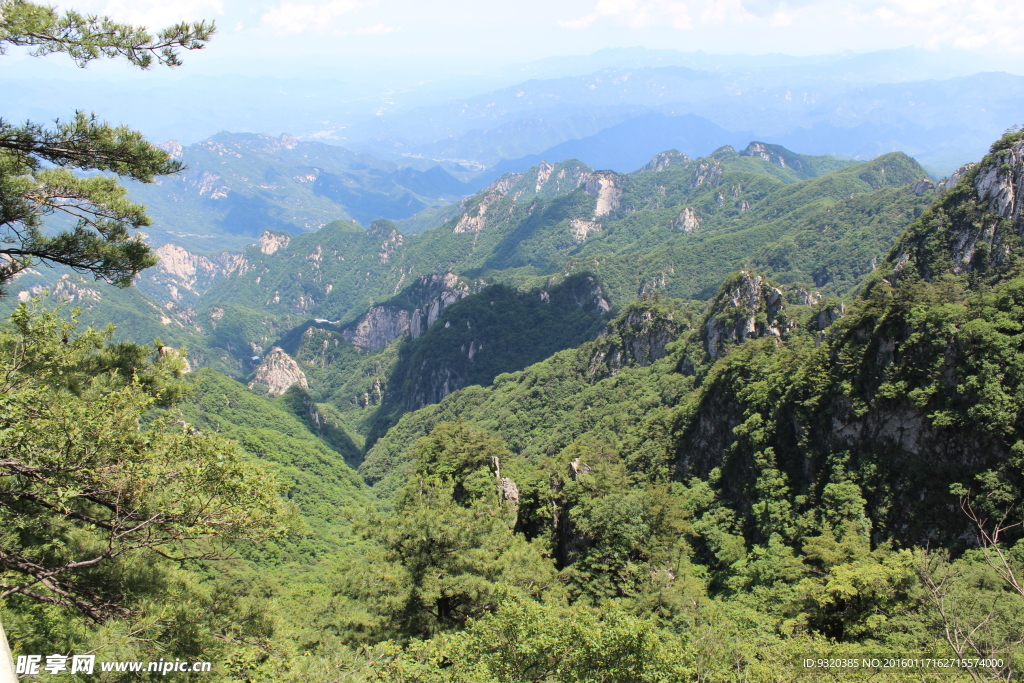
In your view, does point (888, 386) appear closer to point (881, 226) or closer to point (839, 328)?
point (839, 328)

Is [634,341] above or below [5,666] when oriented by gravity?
below

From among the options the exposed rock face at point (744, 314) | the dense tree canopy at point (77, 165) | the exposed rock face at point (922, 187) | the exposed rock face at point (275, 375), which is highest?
the dense tree canopy at point (77, 165)

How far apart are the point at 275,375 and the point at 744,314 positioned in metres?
136

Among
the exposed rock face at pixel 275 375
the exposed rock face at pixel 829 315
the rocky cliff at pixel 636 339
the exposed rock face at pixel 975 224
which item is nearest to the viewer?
the exposed rock face at pixel 975 224

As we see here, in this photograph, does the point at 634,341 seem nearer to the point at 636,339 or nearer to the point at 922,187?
the point at 636,339

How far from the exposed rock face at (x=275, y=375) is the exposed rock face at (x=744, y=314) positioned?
122387 mm

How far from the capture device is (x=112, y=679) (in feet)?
34.4

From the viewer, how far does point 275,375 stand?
165500 millimetres

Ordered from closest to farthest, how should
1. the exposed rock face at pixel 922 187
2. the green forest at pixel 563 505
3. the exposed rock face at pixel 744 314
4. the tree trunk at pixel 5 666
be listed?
the tree trunk at pixel 5 666, the green forest at pixel 563 505, the exposed rock face at pixel 744 314, the exposed rock face at pixel 922 187

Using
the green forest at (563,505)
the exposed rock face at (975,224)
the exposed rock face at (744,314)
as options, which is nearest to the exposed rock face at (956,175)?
the exposed rock face at (975,224)

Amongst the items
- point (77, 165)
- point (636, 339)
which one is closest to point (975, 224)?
point (636, 339)

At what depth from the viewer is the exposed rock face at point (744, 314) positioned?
219 feet

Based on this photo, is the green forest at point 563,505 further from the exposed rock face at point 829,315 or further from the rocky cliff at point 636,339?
the rocky cliff at point 636,339

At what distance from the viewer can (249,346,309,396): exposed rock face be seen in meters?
163
